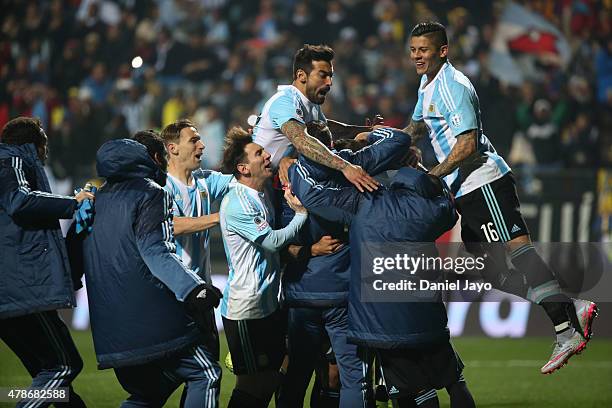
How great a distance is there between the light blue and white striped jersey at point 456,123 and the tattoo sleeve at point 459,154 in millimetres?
43

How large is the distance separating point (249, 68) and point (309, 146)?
9.39 metres

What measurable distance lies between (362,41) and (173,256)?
10.8 metres

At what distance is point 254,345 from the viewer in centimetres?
577

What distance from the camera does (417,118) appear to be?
6.63 m

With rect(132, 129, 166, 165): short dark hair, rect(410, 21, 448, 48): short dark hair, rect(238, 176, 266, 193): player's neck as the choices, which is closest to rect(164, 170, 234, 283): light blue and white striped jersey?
rect(238, 176, 266, 193): player's neck

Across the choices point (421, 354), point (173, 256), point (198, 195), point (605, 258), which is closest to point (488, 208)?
point (421, 354)

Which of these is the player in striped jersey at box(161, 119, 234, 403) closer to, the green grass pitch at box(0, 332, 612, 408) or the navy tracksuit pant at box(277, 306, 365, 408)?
the navy tracksuit pant at box(277, 306, 365, 408)

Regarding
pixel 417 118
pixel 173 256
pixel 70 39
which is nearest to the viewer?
pixel 173 256

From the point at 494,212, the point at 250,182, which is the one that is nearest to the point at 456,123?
the point at 494,212

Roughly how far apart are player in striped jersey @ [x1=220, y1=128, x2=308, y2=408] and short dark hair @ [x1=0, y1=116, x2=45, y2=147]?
1.13 m

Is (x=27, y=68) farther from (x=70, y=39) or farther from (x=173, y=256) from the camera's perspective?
(x=173, y=256)

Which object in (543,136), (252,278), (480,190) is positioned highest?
(480,190)

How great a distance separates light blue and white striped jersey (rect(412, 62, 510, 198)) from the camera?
6121mm

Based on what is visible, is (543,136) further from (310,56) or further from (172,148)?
(172,148)
